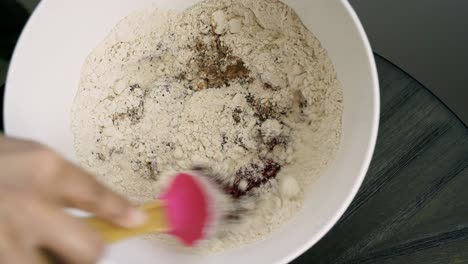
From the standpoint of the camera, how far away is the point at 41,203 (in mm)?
405

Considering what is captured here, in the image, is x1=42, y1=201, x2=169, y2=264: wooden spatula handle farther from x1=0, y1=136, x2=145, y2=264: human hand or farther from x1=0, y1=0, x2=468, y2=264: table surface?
x1=0, y1=0, x2=468, y2=264: table surface

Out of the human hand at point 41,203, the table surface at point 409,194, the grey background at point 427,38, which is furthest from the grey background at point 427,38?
the human hand at point 41,203

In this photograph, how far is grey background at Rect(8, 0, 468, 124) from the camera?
104 centimetres

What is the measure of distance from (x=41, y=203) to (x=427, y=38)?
3.00 ft

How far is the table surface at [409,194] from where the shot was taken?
0.68 meters

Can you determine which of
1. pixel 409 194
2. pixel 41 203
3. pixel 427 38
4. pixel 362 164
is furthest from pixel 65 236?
pixel 427 38

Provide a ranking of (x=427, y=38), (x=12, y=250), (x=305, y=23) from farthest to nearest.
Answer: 1. (x=427, y=38)
2. (x=305, y=23)
3. (x=12, y=250)

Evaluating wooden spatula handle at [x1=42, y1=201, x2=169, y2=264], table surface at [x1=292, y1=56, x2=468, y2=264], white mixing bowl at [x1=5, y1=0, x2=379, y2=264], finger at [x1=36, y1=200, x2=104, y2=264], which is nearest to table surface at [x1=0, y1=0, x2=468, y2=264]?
table surface at [x1=292, y1=56, x2=468, y2=264]


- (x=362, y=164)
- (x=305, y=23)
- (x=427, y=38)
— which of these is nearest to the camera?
(x=362, y=164)

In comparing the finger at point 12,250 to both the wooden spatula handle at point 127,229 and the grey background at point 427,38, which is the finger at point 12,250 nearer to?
the wooden spatula handle at point 127,229

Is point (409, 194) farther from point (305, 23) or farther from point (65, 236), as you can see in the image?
point (65, 236)

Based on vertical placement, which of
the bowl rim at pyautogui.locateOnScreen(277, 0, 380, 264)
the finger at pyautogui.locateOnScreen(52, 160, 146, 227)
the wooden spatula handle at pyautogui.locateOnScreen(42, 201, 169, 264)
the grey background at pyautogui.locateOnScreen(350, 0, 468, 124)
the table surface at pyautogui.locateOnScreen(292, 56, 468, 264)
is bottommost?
the grey background at pyautogui.locateOnScreen(350, 0, 468, 124)

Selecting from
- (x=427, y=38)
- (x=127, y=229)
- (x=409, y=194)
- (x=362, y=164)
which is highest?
(x=127, y=229)

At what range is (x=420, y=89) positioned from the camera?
29.0 inches
